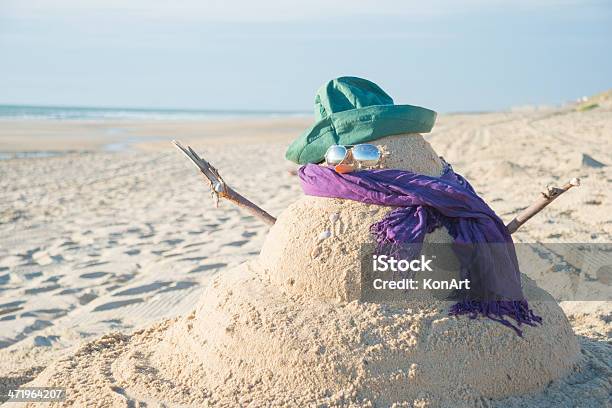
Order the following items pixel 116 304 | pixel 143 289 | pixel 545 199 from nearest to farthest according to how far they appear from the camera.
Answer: pixel 545 199 → pixel 116 304 → pixel 143 289

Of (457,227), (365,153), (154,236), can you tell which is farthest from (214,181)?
(154,236)

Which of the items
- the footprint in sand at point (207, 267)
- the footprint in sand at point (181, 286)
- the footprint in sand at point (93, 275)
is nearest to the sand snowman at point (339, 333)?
the footprint in sand at point (181, 286)

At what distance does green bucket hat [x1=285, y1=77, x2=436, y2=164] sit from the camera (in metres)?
2.56

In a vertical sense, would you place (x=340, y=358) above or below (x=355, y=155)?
below

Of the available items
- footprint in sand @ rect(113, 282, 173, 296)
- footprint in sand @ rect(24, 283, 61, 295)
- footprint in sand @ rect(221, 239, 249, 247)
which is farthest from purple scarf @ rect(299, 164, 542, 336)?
footprint in sand @ rect(221, 239, 249, 247)

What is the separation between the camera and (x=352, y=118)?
2.56 m

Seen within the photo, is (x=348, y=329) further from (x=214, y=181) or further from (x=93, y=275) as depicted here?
(x=93, y=275)

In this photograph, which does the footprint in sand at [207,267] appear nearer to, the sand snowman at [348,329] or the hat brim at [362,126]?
the sand snowman at [348,329]

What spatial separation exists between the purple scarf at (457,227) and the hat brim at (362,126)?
144mm

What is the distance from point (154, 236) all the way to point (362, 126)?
4703 mm

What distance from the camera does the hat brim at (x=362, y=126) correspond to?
101 inches

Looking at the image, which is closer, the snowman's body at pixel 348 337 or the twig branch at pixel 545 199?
the snowman's body at pixel 348 337

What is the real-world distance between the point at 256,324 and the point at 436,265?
27.4 inches

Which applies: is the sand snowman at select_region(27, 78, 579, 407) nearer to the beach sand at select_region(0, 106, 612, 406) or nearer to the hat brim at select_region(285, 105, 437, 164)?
the hat brim at select_region(285, 105, 437, 164)
